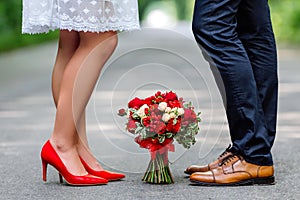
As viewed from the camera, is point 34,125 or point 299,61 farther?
point 299,61

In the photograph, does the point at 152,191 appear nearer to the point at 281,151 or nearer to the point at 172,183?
the point at 172,183

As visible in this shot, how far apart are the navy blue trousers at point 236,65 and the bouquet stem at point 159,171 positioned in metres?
0.37

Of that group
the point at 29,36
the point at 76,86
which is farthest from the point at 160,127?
the point at 29,36

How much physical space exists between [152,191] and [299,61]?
10810mm

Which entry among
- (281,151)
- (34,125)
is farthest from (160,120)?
(34,125)

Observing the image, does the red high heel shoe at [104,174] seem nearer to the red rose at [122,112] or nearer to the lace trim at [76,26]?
the red rose at [122,112]

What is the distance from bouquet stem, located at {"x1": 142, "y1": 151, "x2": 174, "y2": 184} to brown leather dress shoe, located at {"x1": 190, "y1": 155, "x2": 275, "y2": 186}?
127 millimetres

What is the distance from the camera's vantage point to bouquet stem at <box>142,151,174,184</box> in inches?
149

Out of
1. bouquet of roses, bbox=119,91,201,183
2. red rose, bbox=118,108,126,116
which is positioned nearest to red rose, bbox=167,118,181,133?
bouquet of roses, bbox=119,91,201,183

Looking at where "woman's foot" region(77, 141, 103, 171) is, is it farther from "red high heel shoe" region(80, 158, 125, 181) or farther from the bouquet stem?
the bouquet stem

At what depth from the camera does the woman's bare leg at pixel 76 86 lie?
Answer: 3795 millimetres

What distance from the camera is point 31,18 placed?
3.78m

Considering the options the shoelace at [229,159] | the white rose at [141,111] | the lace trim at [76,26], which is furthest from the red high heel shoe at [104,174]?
the lace trim at [76,26]

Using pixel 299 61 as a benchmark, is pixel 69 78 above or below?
above
